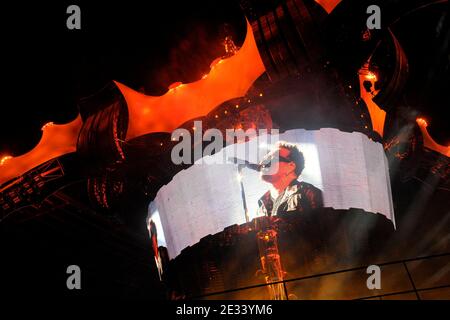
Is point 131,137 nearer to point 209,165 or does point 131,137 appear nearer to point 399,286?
point 209,165

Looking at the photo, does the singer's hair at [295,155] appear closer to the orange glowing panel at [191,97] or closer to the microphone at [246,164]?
the microphone at [246,164]

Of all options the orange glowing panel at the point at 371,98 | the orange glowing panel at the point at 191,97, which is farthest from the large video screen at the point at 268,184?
the orange glowing panel at the point at 191,97

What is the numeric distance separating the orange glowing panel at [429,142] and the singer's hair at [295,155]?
9.44 ft

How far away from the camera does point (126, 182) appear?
6.97m

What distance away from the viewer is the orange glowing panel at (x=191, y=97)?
5.79 m

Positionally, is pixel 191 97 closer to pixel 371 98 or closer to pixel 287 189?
pixel 287 189

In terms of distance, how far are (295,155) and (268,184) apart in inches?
20.8

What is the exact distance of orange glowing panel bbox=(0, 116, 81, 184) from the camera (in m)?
6.27

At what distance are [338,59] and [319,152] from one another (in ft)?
4.13

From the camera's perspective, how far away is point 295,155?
A: 224 inches

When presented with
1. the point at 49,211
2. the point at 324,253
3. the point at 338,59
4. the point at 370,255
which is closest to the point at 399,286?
the point at 370,255

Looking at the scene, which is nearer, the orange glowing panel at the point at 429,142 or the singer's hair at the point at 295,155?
the singer's hair at the point at 295,155

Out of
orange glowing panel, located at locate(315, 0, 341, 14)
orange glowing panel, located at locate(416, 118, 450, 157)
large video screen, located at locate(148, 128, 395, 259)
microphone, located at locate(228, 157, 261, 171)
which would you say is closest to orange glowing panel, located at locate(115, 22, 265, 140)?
large video screen, located at locate(148, 128, 395, 259)

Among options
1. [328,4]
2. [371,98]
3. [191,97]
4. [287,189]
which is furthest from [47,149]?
[371,98]
